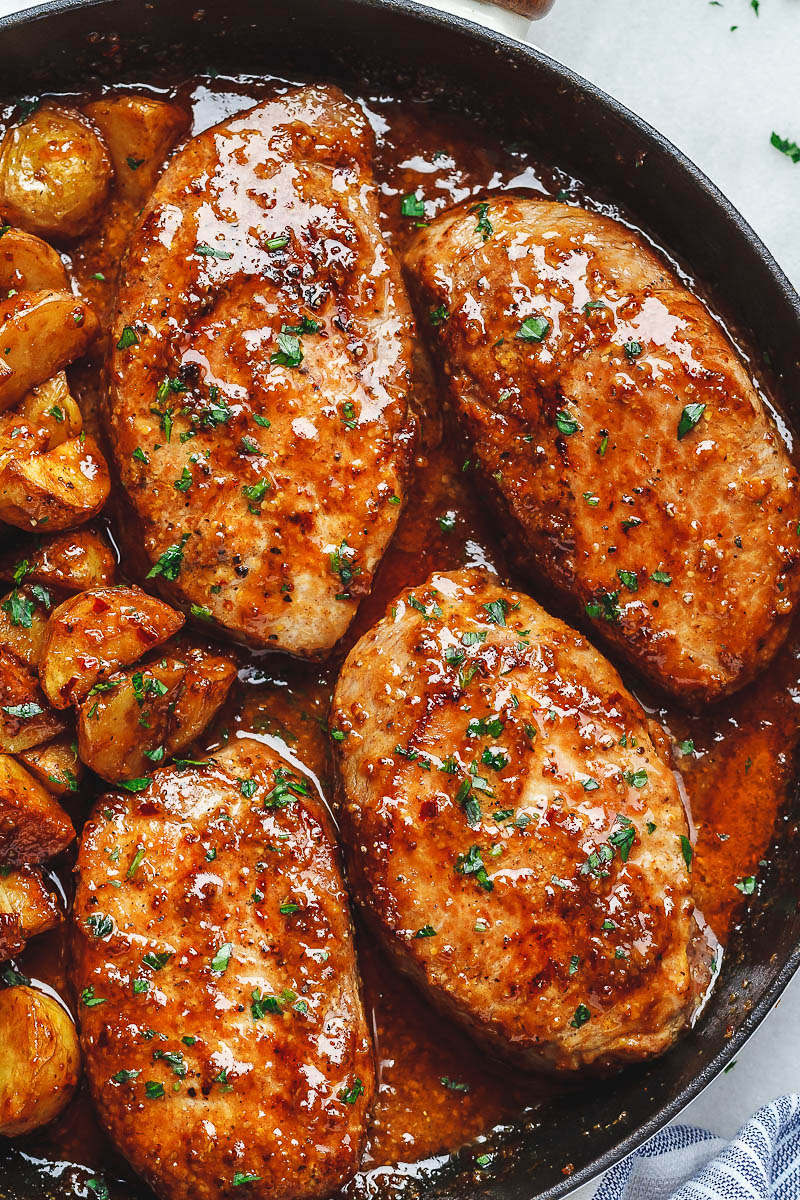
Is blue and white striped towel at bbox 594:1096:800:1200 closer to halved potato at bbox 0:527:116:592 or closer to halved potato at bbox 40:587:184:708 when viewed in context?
halved potato at bbox 40:587:184:708

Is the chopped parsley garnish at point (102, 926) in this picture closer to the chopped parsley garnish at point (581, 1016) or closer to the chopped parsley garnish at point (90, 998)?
the chopped parsley garnish at point (90, 998)

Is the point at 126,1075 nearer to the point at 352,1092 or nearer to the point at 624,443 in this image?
the point at 352,1092

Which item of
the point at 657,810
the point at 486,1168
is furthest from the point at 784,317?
the point at 486,1168

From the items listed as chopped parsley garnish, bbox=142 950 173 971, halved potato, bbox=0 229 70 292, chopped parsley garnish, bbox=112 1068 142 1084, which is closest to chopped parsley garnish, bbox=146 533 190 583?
halved potato, bbox=0 229 70 292

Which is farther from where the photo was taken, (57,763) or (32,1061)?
(57,763)

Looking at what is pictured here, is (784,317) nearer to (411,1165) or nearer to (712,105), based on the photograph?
(712,105)

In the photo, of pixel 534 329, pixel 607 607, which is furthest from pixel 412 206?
pixel 607 607

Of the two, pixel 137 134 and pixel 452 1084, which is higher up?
pixel 137 134
